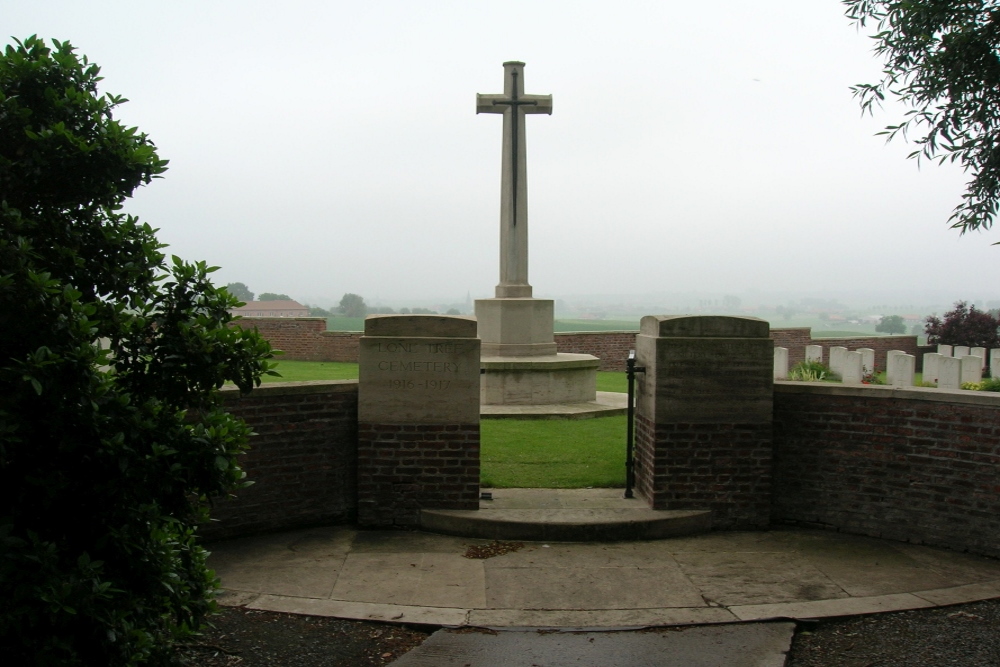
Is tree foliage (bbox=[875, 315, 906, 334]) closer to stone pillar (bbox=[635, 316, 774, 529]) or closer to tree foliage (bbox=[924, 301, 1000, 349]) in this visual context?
tree foliage (bbox=[924, 301, 1000, 349])

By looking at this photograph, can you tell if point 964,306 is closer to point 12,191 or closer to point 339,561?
point 339,561

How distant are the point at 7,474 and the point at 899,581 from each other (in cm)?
→ 535

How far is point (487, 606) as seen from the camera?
5.05 metres

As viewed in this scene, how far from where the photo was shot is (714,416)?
22.0ft

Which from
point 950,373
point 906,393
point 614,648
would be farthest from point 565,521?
point 950,373

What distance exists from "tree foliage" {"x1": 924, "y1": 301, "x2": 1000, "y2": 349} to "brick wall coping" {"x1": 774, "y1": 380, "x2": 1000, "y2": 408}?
1975 cm

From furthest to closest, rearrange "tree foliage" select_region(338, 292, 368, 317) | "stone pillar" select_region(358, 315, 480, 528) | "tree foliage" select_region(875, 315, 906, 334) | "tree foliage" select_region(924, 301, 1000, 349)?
1. "tree foliage" select_region(338, 292, 368, 317)
2. "tree foliage" select_region(875, 315, 906, 334)
3. "tree foliage" select_region(924, 301, 1000, 349)
4. "stone pillar" select_region(358, 315, 480, 528)

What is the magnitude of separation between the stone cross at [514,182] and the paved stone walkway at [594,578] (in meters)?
7.33

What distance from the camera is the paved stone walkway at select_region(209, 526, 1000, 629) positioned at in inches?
197

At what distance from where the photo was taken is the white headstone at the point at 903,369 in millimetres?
16031

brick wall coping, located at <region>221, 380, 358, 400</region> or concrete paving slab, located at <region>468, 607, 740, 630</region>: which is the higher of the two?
brick wall coping, located at <region>221, 380, 358, 400</region>

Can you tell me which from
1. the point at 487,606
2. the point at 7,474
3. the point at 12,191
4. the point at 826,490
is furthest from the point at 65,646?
the point at 826,490

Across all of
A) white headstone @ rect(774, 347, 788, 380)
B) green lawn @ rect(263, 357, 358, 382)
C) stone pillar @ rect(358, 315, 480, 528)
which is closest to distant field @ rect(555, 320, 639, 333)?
white headstone @ rect(774, 347, 788, 380)

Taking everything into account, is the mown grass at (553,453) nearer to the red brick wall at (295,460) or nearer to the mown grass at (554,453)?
the mown grass at (554,453)
